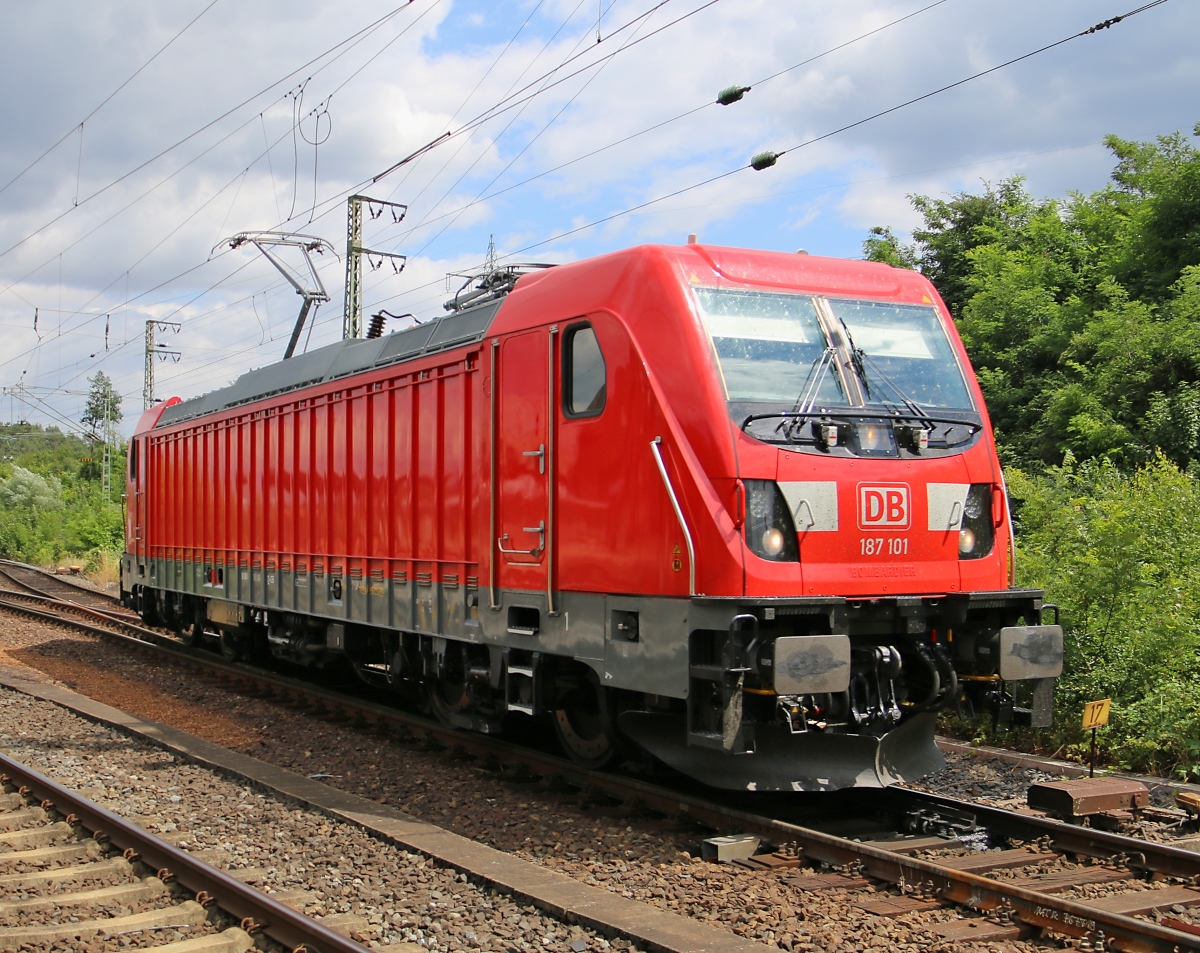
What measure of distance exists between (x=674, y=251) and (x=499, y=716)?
4103mm

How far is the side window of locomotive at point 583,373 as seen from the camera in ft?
24.7

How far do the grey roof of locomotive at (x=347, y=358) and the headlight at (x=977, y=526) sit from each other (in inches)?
148

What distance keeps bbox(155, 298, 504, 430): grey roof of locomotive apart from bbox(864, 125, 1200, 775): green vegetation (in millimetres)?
5493

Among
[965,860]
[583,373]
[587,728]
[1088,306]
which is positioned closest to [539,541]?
[583,373]

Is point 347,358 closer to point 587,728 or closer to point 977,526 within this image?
point 587,728

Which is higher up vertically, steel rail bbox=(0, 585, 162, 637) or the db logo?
the db logo

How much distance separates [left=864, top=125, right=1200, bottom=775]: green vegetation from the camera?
9203mm

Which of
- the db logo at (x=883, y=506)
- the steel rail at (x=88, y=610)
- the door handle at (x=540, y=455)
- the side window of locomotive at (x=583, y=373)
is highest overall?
the side window of locomotive at (x=583, y=373)

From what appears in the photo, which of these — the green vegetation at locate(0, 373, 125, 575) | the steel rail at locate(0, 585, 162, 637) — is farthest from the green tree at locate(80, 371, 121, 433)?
the steel rail at locate(0, 585, 162, 637)

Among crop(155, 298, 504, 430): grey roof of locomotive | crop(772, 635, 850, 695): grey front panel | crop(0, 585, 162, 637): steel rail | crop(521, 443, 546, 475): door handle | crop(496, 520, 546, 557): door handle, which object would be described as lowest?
crop(0, 585, 162, 637): steel rail

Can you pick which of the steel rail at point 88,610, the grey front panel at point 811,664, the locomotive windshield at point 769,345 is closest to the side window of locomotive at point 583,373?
the locomotive windshield at point 769,345

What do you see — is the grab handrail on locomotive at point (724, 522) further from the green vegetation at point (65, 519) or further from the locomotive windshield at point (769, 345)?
the green vegetation at point (65, 519)

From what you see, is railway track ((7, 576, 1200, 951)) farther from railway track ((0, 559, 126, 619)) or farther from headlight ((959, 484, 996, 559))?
railway track ((0, 559, 126, 619))

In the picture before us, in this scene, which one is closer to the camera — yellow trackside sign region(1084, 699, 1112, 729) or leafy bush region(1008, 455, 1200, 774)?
yellow trackside sign region(1084, 699, 1112, 729)
